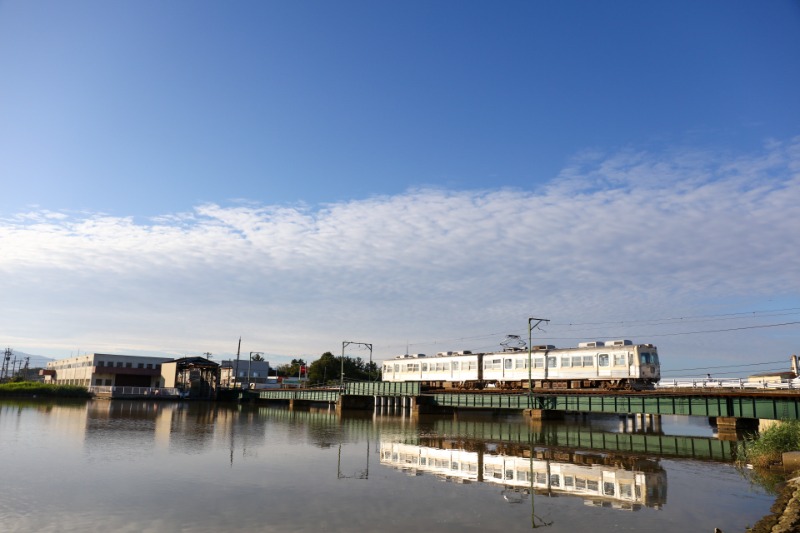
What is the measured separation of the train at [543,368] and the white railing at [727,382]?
11.1ft

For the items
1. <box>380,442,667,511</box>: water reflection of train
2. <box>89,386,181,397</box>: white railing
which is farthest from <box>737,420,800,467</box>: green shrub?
<box>89,386,181,397</box>: white railing

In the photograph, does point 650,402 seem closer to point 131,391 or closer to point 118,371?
point 131,391

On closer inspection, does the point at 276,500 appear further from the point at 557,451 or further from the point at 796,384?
the point at 796,384

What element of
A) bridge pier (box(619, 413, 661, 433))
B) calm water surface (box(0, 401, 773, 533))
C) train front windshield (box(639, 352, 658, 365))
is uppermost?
train front windshield (box(639, 352, 658, 365))

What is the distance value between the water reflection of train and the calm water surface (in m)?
0.07

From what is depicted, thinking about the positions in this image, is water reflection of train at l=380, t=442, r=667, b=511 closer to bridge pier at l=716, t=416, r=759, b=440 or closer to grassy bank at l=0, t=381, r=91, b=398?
bridge pier at l=716, t=416, r=759, b=440

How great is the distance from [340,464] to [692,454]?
18467 mm

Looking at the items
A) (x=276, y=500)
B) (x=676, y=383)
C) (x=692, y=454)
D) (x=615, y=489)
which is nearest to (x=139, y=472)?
(x=276, y=500)

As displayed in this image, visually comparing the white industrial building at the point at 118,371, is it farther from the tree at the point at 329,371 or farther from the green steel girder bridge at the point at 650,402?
the green steel girder bridge at the point at 650,402

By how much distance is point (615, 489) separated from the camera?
19.1m

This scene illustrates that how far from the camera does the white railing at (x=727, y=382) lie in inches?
1499

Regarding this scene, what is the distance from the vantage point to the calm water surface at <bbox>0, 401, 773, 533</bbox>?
14602 millimetres

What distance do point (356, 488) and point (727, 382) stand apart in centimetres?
3364

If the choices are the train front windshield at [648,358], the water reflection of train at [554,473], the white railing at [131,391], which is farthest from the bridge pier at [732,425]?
the white railing at [131,391]
